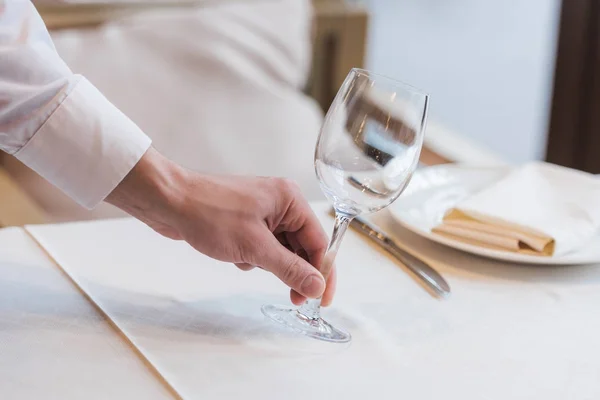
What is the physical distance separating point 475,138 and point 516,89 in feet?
0.99

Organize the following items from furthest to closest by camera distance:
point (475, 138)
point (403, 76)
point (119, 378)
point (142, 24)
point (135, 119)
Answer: point (403, 76), point (475, 138), point (142, 24), point (135, 119), point (119, 378)

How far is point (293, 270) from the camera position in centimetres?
82

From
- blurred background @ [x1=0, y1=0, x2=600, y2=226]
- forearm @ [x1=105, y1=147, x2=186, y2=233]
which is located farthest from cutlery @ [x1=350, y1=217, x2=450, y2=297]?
blurred background @ [x1=0, y1=0, x2=600, y2=226]

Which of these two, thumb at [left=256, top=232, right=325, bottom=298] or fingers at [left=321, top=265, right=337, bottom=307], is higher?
thumb at [left=256, top=232, right=325, bottom=298]

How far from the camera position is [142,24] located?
6.56 feet

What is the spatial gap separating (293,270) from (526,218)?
0.36m

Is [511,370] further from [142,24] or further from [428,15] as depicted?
[428,15]

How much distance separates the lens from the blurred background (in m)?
1.90

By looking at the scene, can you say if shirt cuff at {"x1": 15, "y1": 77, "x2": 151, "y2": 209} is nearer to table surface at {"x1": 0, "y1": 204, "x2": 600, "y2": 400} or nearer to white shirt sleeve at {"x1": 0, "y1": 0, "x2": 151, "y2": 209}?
white shirt sleeve at {"x1": 0, "y1": 0, "x2": 151, "y2": 209}

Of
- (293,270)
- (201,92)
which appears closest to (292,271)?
(293,270)

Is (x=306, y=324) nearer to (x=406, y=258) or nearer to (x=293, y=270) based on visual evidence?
(x=293, y=270)

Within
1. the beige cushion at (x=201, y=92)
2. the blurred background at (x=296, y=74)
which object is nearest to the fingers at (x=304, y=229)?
the blurred background at (x=296, y=74)

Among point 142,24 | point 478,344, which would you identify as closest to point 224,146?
point 142,24

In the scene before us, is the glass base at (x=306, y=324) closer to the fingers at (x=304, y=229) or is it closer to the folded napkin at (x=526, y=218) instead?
the fingers at (x=304, y=229)
